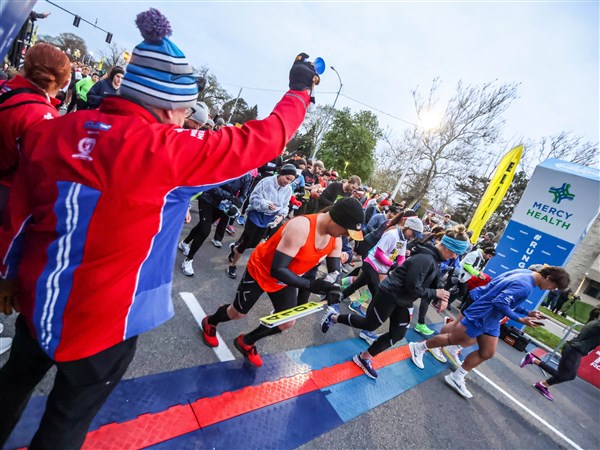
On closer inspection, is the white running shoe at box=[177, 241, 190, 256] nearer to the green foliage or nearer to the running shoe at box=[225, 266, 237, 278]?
the running shoe at box=[225, 266, 237, 278]

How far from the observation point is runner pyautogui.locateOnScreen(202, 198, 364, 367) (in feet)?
7.82

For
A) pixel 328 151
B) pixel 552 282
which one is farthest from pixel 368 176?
pixel 552 282

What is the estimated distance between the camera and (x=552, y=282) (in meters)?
3.72

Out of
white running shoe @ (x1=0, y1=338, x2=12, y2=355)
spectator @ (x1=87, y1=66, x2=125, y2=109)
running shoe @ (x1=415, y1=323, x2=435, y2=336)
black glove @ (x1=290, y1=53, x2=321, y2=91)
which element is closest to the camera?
black glove @ (x1=290, y1=53, x2=321, y2=91)

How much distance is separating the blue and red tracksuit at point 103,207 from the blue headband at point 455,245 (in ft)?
10.4

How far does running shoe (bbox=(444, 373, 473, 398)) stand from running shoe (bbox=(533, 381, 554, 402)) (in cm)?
228

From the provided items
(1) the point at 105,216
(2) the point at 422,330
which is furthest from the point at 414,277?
(1) the point at 105,216

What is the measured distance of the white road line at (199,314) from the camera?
3.03 metres

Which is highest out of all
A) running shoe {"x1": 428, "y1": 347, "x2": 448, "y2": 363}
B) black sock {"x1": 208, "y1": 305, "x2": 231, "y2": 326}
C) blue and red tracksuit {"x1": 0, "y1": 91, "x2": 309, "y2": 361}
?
blue and red tracksuit {"x1": 0, "y1": 91, "x2": 309, "y2": 361}

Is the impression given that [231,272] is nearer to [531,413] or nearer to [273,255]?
[273,255]

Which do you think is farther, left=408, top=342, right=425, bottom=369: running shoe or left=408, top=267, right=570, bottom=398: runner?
left=408, top=342, right=425, bottom=369: running shoe

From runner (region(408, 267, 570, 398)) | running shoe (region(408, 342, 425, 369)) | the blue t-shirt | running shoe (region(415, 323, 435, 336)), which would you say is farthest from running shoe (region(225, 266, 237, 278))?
running shoe (region(415, 323, 435, 336))

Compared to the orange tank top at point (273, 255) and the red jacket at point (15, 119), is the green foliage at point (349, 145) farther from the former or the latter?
the red jacket at point (15, 119)

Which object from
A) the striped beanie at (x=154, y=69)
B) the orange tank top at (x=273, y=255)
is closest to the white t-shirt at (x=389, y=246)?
the orange tank top at (x=273, y=255)
